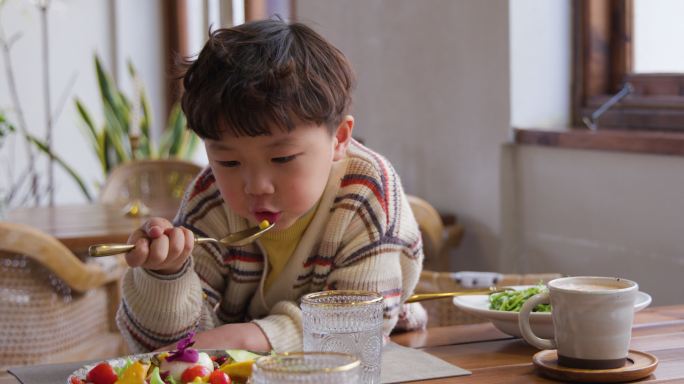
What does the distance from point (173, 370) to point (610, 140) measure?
1713 mm

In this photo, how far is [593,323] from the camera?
1000 millimetres

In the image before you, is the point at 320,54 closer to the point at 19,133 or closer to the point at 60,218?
the point at 60,218

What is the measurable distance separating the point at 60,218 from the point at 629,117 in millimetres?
1554

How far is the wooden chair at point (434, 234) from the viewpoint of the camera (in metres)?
2.65

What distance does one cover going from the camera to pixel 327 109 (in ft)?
4.08

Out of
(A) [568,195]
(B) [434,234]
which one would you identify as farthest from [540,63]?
(B) [434,234]

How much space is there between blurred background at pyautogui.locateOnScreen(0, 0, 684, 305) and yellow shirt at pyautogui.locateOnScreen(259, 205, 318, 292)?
0.85 meters

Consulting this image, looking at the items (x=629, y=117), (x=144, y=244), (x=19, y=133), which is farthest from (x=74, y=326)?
(x=19, y=133)

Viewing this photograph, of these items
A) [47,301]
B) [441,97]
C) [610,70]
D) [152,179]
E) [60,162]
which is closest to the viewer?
[47,301]

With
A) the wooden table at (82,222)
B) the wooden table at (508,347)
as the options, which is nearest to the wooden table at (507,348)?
the wooden table at (508,347)

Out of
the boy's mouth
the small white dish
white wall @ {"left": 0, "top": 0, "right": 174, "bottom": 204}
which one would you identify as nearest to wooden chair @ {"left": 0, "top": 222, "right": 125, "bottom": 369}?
the boy's mouth

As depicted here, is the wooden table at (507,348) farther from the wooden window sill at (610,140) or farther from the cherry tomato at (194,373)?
the wooden window sill at (610,140)

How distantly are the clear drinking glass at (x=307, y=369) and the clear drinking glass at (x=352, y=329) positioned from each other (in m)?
0.25

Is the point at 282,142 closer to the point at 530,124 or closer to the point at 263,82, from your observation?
the point at 263,82
